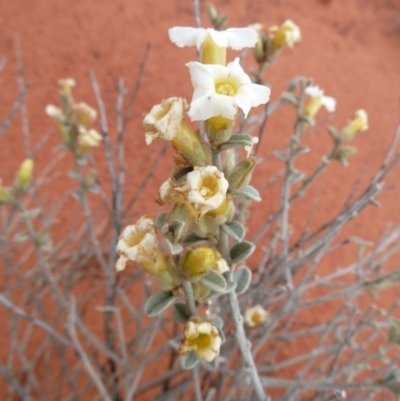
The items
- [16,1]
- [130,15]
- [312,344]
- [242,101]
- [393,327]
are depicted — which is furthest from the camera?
[130,15]

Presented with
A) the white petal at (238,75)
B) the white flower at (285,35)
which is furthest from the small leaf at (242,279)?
the white flower at (285,35)

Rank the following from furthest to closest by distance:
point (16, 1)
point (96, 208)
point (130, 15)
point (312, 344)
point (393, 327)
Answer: point (130, 15) → point (16, 1) → point (96, 208) → point (312, 344) → point (393, 327)

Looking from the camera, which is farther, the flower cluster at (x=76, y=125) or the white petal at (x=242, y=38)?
the flower cluster at (x=76, y=125)

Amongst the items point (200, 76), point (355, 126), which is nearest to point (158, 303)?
point (200, 76)

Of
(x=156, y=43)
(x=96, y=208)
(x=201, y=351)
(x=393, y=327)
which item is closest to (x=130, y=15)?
(x=156, y=43)

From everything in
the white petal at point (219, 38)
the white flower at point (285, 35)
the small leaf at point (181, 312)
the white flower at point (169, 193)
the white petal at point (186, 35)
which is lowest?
the small leaf at point (181, 312)

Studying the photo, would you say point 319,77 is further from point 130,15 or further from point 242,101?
point 242,101

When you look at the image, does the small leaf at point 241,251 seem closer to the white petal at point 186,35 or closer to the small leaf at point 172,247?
the small leaf at point 172,247
